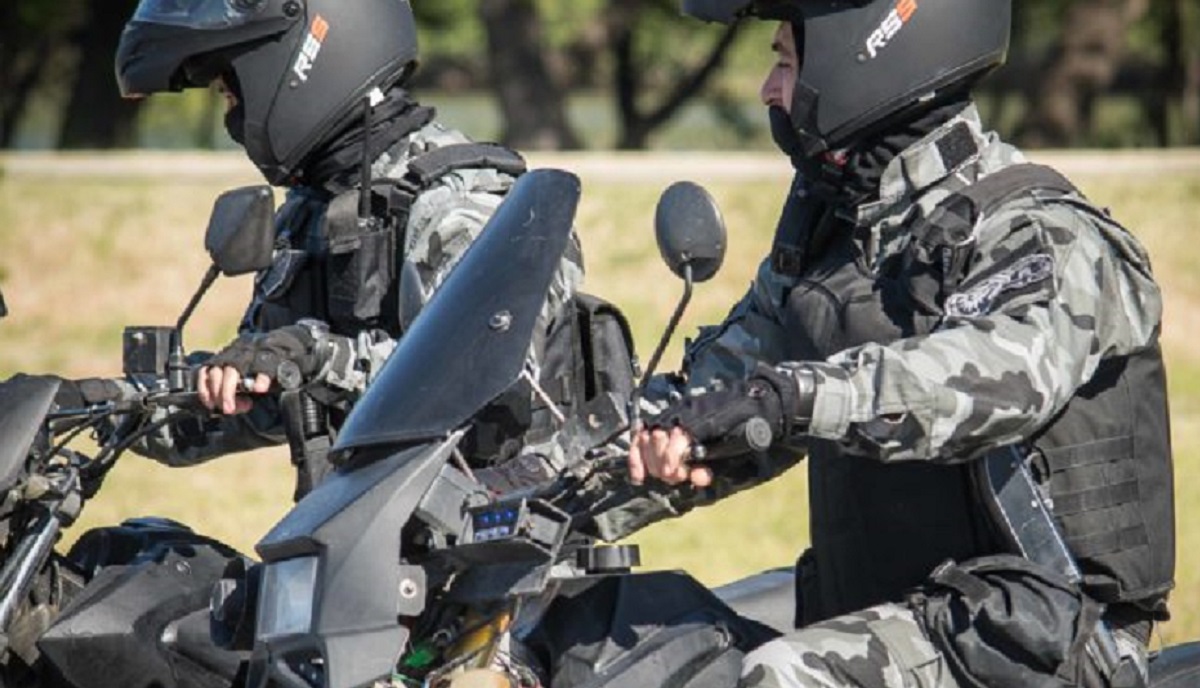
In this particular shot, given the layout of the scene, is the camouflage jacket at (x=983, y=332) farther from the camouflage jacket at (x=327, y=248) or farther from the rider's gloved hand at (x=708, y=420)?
the camouflage jacket at (x=327, y=248)

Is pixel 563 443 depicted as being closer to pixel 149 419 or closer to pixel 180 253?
pixel 149 419

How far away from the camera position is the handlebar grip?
14.3ft

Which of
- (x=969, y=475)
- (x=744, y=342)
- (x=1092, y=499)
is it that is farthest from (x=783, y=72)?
(x=1092, y=499)

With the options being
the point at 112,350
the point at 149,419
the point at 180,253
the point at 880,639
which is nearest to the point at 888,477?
the point at 880,639

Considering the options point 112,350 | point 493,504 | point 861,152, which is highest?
point 861,152

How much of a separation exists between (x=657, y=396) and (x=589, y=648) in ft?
3.20

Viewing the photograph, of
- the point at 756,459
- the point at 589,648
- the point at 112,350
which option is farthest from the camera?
the point at 112,350

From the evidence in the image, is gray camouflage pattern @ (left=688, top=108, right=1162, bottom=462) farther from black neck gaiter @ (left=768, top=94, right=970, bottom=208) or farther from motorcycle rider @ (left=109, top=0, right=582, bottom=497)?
motorcycle rider @ (left=109, top=0, right=582, bottom=497)

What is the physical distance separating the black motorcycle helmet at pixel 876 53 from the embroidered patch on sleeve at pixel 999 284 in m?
0.54

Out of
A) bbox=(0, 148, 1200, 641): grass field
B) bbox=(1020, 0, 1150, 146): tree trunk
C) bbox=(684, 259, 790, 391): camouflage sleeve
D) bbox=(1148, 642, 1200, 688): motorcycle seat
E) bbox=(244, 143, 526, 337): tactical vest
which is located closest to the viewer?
bbox=(1148, 642, 1200, 688): motorcycle seat

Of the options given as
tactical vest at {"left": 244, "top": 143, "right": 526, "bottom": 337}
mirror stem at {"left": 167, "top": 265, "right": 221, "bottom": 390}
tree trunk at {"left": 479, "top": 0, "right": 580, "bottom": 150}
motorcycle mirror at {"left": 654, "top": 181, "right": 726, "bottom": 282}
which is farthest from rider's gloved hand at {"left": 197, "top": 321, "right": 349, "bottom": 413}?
tree trunk at {"left": 479, "top": 0, "right": 580, "bottom": 150}

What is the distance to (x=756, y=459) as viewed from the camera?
5.45 m

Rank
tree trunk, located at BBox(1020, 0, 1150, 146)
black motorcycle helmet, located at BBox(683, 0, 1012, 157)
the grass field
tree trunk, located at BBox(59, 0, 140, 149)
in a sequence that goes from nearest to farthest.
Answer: black motorcycle helmet, located at BBox(683, 0, 1012, 157) → the grass field → tree trunk, located at BBox(59, 0, 140, 149) → tree trunk, located at BBox(1020, 0, 1150, 146)

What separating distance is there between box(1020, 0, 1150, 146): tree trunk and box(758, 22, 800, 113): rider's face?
31.4m
